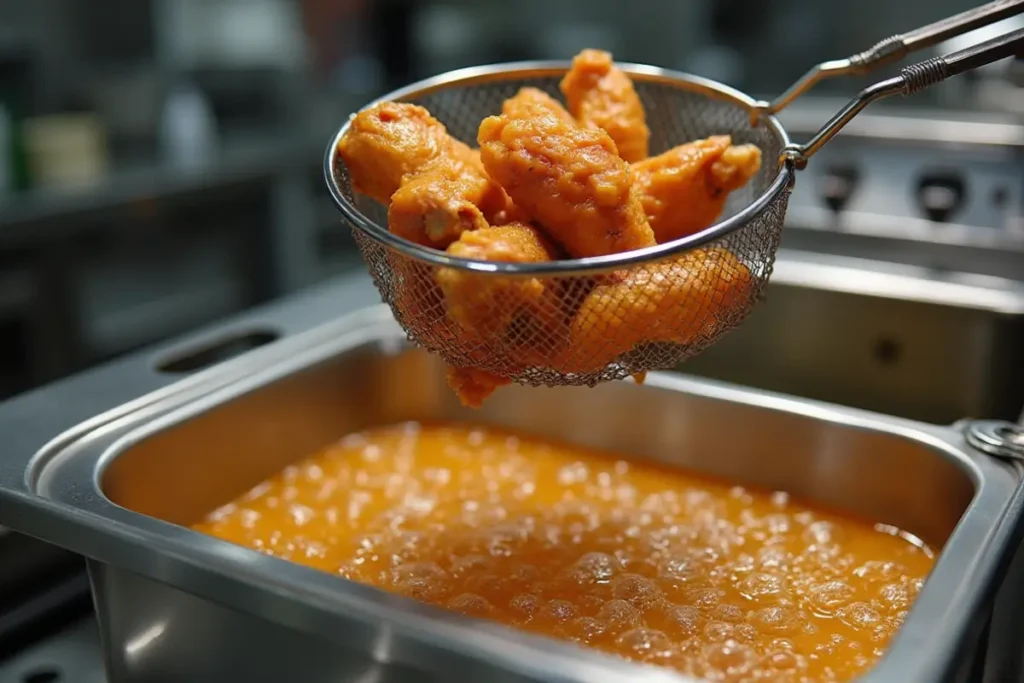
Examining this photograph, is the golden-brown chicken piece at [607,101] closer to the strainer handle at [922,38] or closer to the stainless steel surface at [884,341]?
the strainer handle at [922,38]

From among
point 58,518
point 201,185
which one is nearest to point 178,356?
point 58,518

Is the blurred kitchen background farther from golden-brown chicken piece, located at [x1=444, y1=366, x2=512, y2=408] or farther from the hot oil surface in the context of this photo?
golden-brown chicken piece, located at [x1=444, y1=366, x2=512, y2=408]

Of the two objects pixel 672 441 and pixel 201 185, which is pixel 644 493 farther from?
pixel 201 185

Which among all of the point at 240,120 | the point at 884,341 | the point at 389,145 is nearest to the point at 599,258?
the point at 389,145

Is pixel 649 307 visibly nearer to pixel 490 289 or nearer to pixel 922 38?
pixel 490 289

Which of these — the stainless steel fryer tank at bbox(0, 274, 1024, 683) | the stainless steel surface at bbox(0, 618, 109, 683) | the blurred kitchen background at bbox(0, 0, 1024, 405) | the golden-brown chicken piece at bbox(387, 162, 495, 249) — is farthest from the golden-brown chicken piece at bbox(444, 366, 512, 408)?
the blurred kitchen background at bbox(0, 0, 1024, 405)

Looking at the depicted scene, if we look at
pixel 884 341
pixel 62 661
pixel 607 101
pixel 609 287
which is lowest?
pixel 62 661
